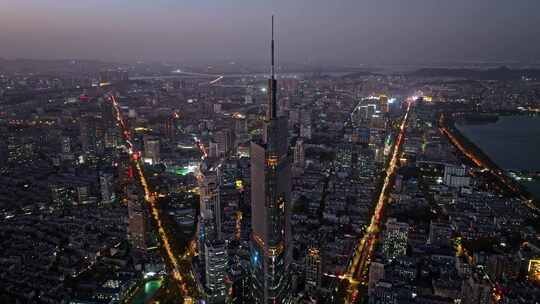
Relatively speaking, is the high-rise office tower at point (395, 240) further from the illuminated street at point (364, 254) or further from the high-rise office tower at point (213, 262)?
the high-rise office tower at point (213, 262)

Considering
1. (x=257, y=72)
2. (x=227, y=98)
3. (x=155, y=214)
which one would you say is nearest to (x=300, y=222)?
(x=155, y=214)

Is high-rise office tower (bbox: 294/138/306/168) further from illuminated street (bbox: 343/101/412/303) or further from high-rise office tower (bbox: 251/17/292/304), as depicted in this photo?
high-rise office tower (bbox: 251/17/292/304)

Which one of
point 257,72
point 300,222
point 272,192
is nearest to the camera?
point 272,192

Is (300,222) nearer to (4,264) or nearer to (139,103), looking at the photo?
(4,264)

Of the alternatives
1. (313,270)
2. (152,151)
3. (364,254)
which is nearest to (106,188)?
(152,151)

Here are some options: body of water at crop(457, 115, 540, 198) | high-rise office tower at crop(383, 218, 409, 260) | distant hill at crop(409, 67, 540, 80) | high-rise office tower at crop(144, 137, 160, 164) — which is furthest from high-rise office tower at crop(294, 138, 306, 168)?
distant hill at crop(409, 67, 540, 80)

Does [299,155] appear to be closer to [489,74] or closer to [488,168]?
[488,168]

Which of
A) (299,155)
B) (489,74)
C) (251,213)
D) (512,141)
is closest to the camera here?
(251,213)
